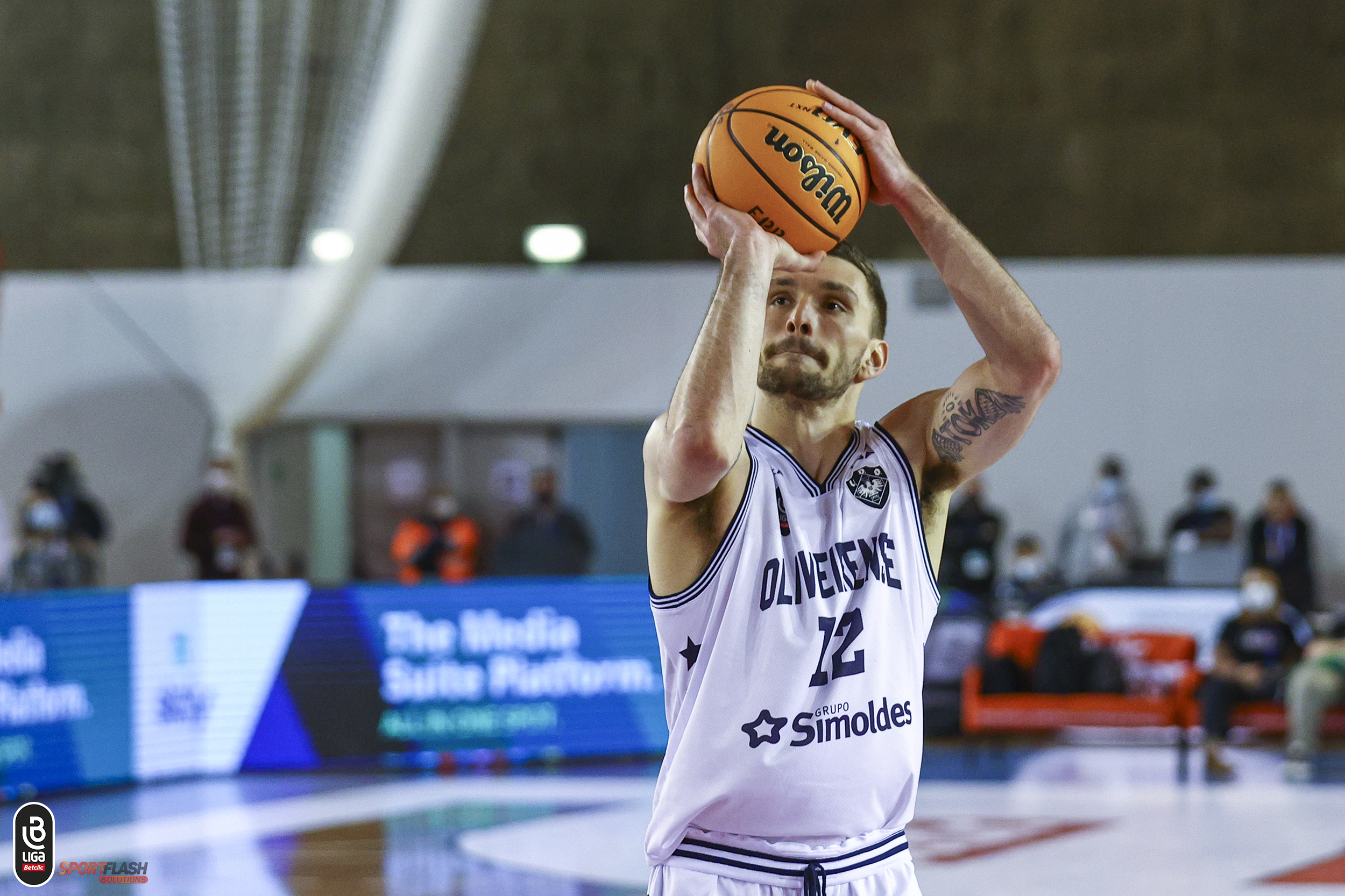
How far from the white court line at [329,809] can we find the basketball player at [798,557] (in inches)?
217

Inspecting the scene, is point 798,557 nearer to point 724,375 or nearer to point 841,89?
point 724,375

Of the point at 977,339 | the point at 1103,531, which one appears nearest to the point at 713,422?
the point at 977,339

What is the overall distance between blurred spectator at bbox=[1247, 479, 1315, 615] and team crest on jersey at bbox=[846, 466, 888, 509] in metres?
11.9

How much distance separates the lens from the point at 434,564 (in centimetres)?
1434

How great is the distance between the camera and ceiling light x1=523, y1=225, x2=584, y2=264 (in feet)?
53.6

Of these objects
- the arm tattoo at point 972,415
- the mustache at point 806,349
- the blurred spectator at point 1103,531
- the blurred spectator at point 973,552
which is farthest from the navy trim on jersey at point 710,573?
the blurred spectator at point 1103,531

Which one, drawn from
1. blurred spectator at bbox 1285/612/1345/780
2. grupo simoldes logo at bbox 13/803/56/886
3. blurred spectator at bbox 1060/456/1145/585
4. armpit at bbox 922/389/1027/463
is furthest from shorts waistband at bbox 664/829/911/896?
blurred spectator at bbox 1060/456/1145/585

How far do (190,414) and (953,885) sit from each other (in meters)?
11.3

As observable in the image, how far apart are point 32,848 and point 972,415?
5501 millimetres

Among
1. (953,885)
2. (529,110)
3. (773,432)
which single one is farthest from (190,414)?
(773,432)

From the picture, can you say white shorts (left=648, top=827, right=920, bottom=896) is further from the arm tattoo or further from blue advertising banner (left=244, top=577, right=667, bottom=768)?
blue advertising banner (left=244, top=577, right=667, bottom=768)

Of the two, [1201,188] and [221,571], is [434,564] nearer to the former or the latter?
[221,571]

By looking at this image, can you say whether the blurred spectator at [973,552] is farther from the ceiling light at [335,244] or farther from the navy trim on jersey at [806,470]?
the navy trim on jersey at [806,470]

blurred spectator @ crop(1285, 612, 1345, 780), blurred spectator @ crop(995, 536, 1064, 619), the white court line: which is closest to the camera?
the white court line
